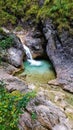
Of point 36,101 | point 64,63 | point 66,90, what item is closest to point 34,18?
point 64,63

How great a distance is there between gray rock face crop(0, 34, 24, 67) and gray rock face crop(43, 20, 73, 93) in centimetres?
154

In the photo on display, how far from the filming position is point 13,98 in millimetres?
6684

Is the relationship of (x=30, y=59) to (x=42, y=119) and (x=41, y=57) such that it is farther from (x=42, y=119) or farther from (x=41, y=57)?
(x=42, y=119)

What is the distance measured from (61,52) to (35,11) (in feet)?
12.7

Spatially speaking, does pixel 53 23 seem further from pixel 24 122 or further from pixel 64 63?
pixel 24 122

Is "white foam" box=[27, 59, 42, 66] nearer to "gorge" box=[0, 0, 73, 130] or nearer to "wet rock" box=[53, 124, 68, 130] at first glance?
"gorge" box=[0, 0, 73, 130]

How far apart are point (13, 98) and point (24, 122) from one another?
1.04 meters

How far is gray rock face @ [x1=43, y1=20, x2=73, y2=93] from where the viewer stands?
40.9 ft

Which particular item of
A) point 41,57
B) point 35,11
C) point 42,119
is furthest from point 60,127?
point 35,11

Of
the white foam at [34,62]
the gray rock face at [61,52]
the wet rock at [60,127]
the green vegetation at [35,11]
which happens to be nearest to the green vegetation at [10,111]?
the wet rock at [60,127]

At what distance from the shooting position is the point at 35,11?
16141mm

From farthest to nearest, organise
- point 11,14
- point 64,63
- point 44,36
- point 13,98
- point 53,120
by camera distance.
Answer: point 11,14 < point 44,36 < point 64,63 < point 53,120 < point 13,98

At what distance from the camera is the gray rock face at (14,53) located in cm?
1352

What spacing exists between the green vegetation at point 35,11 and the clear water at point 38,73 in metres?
2.33
